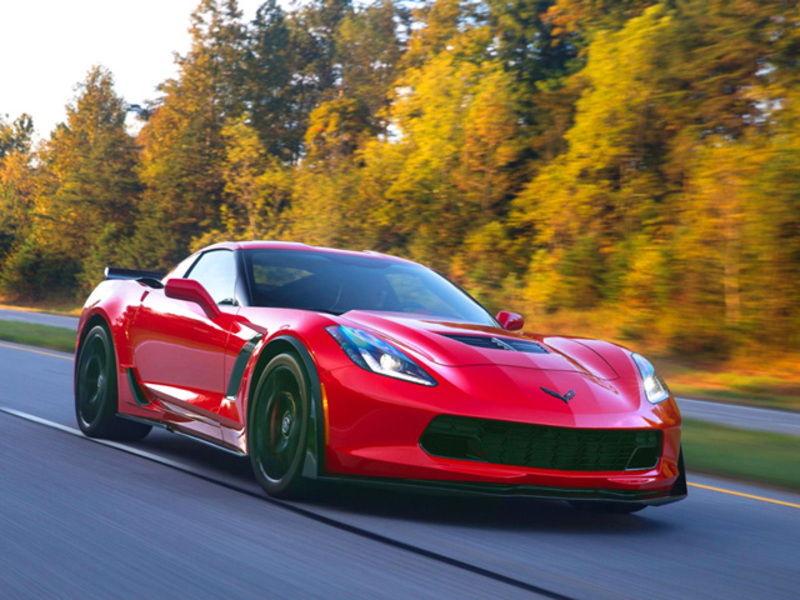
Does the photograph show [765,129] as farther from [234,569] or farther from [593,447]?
[234,569]

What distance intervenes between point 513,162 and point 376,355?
30.1 meters

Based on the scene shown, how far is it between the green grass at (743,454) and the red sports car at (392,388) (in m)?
2.24

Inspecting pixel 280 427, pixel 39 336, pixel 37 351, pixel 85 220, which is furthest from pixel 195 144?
pixel 280 427

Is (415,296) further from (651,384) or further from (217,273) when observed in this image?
(651,384)

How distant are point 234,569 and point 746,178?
20627mm

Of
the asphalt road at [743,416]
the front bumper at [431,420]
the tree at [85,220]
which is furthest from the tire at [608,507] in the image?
the tree at [85,220]

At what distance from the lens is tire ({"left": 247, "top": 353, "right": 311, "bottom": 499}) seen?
202 inches

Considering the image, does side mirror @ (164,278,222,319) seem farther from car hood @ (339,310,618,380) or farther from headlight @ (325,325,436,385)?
headlight @ (325,325,436,385)

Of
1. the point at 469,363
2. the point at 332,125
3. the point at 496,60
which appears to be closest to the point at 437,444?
the point at 469,363

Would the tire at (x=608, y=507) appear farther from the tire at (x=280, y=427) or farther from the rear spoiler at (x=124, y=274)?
the rear spoiler at (x=124, y=274)

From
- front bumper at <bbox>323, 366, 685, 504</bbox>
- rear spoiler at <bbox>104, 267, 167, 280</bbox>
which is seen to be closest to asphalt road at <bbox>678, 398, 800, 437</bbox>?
rear spoiler at <bbox>104, 267, 167, 280</bbox>

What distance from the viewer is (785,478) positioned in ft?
24.0

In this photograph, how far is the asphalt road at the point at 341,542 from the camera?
12.4ft

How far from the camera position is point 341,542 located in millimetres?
4414
